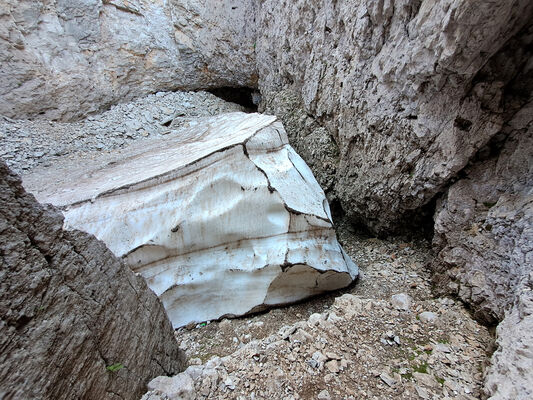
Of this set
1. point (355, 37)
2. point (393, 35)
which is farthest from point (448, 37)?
point (355, 37)

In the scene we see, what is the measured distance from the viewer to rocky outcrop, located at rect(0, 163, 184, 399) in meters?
0.99

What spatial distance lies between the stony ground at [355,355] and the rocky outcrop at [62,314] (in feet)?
0.78

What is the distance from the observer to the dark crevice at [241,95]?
243 inches

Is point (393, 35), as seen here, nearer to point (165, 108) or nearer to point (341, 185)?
point (341, 185)

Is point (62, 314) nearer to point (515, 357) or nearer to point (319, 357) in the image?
point (319, 357)

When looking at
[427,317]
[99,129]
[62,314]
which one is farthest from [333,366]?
[99,129]

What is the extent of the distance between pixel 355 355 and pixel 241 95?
233 inches

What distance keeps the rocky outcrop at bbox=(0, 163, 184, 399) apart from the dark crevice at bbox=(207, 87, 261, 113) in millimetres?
5325

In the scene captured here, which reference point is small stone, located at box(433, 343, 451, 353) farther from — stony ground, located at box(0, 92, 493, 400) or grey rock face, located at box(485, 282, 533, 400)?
grey rock face, located at box(485, 282, 533, 400)

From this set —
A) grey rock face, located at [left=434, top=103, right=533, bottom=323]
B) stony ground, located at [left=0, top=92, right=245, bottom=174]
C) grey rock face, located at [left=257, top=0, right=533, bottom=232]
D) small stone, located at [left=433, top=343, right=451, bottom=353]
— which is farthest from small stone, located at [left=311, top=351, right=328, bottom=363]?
stony ground, located at [left=0, top=92, right=245, bottom=174]

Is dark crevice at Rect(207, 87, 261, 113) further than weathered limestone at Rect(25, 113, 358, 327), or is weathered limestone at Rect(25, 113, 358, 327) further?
dark crevice at Rect(207, 87, 261, 113)

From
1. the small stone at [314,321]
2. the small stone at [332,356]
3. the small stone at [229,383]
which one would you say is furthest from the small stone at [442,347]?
the small stone at [229,383]

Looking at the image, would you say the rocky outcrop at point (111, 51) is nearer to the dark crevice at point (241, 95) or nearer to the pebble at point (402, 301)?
the dark crevice at point (241, 95)

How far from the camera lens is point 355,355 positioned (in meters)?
1.82
